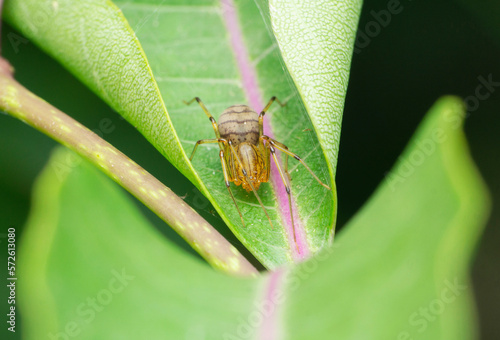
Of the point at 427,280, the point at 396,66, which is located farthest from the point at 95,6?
the point at 396,66

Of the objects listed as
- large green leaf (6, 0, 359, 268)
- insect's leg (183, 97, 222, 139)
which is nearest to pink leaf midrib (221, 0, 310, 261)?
large green leaf (6, 0, 359, 268)

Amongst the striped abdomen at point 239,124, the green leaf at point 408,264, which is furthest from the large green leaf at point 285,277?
the striped abdomen at point 239,124

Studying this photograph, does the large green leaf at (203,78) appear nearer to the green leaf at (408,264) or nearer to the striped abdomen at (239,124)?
the striped abdomen at (239,124)

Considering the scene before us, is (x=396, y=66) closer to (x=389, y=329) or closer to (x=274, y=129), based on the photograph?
(x=274, y=129)

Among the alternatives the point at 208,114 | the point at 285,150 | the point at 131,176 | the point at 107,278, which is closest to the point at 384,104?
the point at 285,150

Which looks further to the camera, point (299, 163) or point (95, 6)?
point (299, 163)

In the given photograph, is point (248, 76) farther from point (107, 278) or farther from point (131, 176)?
point (107, 278)
